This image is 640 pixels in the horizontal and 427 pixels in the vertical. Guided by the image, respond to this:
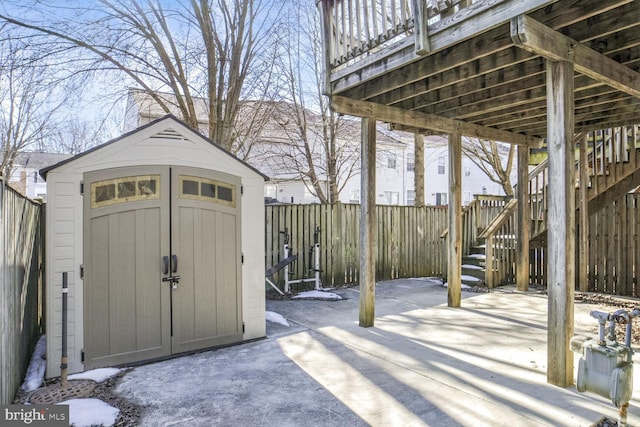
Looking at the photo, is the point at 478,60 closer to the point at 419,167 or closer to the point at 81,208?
the point at 81,208

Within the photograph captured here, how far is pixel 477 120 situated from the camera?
6.03 m

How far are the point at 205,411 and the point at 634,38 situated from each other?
184 inches

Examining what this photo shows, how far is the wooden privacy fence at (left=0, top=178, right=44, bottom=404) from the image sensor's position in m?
2.62

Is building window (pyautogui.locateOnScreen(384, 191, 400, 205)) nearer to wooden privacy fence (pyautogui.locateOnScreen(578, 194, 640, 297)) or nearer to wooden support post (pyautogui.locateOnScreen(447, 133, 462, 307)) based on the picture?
wooden privacy fence (pyautogui.locateOnScreen(578, 194, 640, 297))

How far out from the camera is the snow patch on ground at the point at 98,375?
3465mm

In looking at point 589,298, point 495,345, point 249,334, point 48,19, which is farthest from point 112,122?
point 589,298

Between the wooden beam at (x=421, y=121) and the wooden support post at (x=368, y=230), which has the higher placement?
the wooden beam at (x=421, y=121)

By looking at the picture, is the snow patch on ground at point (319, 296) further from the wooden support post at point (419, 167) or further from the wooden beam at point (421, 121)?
the wooden support post at point (419, 167)

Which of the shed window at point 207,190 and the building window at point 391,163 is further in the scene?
the building window at point 391,163

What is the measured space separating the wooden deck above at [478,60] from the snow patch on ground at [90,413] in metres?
3.78

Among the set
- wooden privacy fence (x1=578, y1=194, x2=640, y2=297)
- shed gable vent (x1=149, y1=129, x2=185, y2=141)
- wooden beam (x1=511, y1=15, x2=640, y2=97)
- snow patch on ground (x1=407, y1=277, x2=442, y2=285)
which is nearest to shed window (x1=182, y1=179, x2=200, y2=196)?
shed gable vent (x1=149, y1=129, x2=185, y2=141)

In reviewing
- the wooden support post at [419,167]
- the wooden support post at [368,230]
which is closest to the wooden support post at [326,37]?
the wooden support post at [368,230]

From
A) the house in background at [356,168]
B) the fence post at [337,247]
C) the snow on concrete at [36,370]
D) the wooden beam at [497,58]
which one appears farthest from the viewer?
the house in background at [356,168]

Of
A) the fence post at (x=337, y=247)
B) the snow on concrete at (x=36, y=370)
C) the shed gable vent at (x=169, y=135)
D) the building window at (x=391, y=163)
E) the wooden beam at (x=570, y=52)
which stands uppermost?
the building window at (x=391, y=163)
